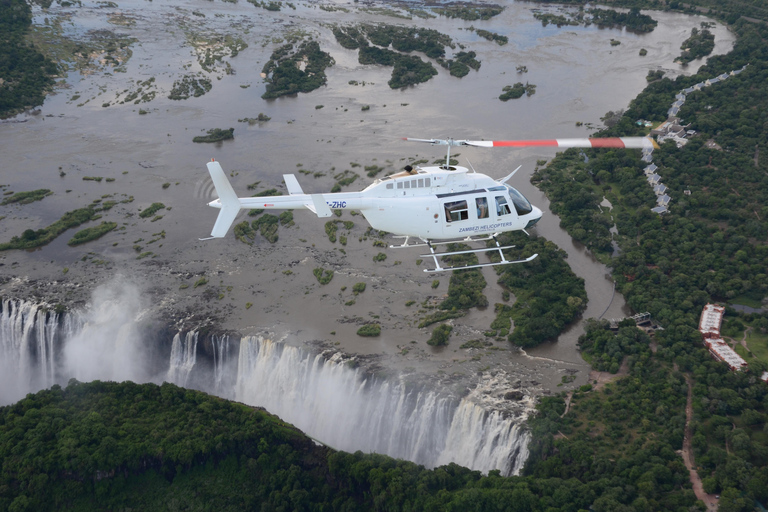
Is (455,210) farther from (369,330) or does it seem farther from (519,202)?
(369,330)

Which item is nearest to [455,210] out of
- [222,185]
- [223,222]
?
[223,222]

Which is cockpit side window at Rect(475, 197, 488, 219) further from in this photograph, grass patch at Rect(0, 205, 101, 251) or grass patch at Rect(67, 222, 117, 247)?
grass patch at Rect(0, 205, 101, 251)

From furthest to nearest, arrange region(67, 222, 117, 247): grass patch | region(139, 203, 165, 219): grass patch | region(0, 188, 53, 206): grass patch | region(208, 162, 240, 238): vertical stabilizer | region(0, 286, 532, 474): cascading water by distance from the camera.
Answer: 1. region(0, 188, 53, 206): grass patch
2. region(139, 203, 165, 219): grass patch
3. region(67, 222, 117, 247): grass patch
4. region(0, 286, 532, 474): cascading water
5. region(208, 162, 240, 238): vertical stabilizer

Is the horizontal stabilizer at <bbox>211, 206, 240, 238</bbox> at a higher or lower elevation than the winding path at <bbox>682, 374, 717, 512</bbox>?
higher

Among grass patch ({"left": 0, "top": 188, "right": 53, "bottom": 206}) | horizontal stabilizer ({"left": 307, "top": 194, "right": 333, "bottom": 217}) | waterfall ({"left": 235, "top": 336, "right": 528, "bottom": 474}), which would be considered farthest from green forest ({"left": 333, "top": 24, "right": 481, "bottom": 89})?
horizontal stabilizer ({"left": 307, "top": 194, "right": 333, "bottom": 217})

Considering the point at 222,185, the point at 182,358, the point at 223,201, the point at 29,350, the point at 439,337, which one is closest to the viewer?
the point at 222,185

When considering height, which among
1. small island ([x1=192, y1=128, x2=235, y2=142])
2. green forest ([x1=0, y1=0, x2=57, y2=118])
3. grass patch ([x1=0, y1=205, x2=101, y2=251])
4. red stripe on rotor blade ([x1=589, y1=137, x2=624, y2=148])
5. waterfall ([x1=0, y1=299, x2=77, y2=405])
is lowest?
waterfall ([x1=0, y1=299, x2=77, y2=405])

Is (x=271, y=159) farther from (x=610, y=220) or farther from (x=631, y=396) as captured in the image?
(x=631, y=396)
